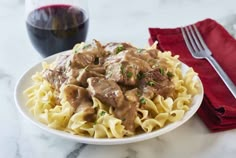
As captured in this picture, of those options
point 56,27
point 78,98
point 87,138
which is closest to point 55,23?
point 56,27

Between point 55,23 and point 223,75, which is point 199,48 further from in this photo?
point 55,23

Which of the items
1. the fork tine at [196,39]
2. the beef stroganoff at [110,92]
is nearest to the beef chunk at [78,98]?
the beef stroganoff at [110,92]

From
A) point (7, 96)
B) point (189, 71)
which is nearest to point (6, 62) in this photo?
point (7, 96)

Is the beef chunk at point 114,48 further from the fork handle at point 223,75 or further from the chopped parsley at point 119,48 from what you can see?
the fork handle at point 223,75

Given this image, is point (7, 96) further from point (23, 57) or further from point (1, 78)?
point (23, 57)

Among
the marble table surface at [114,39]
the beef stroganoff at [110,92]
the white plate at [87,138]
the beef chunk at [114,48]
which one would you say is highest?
the beef chunk at [114,48]
